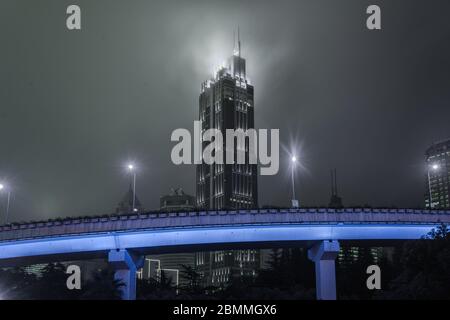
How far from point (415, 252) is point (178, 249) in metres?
28.9

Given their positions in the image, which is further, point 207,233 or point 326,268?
point 326,268

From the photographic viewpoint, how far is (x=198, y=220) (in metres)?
69.0

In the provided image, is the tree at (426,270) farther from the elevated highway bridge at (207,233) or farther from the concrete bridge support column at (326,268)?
the concrete bridge support column at (326,268)

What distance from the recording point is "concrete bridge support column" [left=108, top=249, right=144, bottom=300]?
6900 cm

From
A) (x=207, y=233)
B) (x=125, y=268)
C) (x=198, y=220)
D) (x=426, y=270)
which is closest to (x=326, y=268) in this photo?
(x=426, y=270)

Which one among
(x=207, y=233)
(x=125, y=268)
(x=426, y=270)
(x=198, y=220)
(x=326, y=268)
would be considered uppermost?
(x=198, y=220)

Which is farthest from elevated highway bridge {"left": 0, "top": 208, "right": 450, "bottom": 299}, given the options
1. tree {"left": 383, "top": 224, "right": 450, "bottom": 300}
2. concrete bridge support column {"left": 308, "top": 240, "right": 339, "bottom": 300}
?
tree {"left": 383, "top": 224, "right": 450, "bottom": 300}

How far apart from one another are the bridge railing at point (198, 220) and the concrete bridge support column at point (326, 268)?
332 centimetres

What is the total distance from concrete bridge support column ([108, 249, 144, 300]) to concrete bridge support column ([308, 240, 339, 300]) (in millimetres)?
23572

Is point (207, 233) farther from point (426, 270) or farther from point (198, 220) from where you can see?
point (426, 270)

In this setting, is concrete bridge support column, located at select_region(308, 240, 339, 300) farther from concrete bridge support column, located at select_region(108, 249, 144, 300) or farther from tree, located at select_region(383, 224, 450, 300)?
concrete bridge support column, located at select_region(108, 249, 144, 300)

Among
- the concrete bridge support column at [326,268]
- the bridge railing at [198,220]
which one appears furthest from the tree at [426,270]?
the concrete bridge support column at [326,268]

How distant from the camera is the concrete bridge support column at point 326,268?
6994cm

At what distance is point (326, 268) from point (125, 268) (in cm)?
2548
